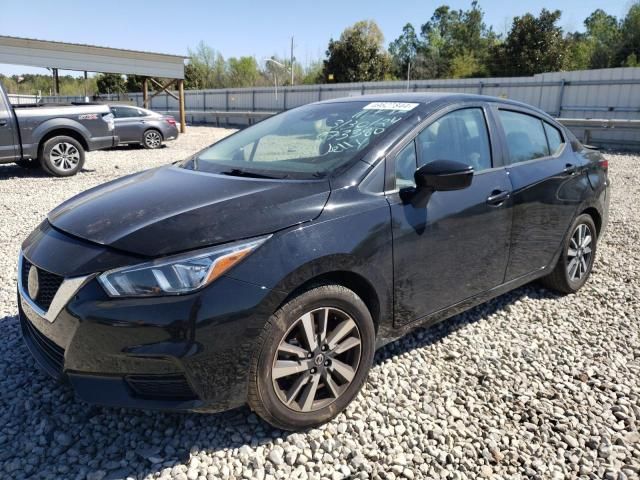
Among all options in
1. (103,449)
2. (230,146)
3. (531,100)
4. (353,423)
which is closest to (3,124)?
(230,146)

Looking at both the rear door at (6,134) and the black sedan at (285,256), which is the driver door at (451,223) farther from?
the rear door at (6,134)

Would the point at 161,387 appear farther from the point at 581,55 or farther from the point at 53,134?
the point at 581,55

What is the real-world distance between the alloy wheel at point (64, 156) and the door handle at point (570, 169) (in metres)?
8.99

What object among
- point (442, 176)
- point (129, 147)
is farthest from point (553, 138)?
point (129, 147)

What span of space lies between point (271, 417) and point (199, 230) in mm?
927

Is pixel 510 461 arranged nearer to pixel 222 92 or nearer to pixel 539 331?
pixel 539 331

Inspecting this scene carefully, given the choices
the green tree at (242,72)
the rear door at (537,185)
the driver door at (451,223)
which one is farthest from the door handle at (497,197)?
the green tree at (242,72)

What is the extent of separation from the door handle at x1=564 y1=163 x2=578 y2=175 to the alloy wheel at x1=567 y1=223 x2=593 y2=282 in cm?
47

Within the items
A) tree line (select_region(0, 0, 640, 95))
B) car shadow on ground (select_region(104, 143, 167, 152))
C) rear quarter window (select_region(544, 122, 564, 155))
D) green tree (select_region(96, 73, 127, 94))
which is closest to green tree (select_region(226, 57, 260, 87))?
tree line (select_region(0, 0, 640, 95))

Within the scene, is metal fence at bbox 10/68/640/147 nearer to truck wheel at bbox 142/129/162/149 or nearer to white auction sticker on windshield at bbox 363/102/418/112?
truck wheel at bbox 142/129/162/149

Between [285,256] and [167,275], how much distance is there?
50cm

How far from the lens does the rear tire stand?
398 cm

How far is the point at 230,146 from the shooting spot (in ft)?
11.3

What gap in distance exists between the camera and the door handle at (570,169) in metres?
3.84
